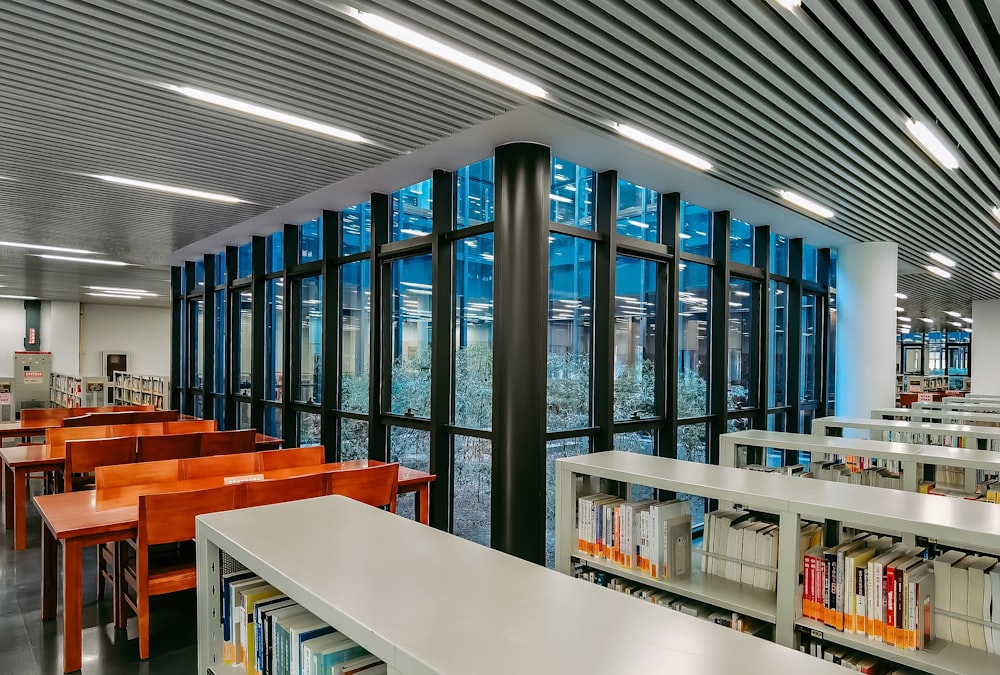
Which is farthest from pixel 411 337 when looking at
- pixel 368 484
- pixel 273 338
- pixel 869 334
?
pixel 869 334

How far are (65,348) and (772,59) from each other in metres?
20.6

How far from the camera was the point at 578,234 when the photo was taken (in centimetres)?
521

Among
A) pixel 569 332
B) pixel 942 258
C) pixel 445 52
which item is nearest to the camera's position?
pixel 445 52

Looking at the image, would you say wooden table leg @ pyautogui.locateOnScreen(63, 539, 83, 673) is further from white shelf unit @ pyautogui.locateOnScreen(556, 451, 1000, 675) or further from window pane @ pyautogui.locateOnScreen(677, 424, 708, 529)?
window pane @ pyautogui.locateOnScreen(677, 424, 708, 529)

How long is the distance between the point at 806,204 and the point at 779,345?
2630mm

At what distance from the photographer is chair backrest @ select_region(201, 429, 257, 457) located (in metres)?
5.74

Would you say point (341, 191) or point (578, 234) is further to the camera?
point (341, 191)

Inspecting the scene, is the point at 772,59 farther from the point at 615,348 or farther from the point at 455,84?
the point at 615,348

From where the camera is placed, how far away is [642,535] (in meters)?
2.79

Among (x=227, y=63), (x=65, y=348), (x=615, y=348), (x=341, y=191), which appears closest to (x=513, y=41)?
(x=227, y=63)

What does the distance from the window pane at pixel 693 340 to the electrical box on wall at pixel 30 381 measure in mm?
12610

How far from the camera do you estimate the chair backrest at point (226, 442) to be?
5.74 meters

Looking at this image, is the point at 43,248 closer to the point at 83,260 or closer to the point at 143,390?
the point at 83,260

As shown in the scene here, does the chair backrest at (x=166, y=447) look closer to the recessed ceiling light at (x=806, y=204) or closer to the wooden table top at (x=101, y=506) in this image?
the wooden table top at (x=101, y=506)
